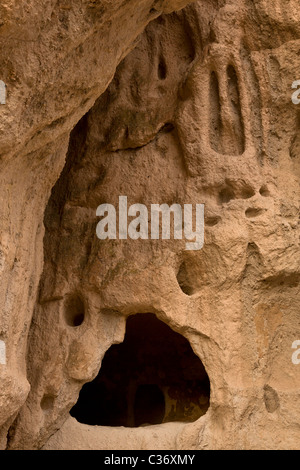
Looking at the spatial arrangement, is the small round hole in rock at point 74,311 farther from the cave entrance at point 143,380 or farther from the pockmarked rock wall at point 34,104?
the cave entrance at point 143,380

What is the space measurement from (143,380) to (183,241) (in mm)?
1190

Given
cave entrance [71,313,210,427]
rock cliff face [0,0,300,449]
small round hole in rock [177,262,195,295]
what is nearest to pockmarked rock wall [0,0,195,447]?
rock cliff face [0,0,300,449]

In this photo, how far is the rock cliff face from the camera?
2.90m

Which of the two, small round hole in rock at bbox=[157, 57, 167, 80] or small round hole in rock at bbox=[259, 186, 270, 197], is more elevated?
small round hole in rock at bbox=[157, 57, 167, 80]

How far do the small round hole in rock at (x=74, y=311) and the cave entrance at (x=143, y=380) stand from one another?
2.69ft

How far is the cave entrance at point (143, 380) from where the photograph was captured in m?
3.84

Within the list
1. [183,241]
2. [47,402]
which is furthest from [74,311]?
[183,241]

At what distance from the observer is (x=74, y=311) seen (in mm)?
3154

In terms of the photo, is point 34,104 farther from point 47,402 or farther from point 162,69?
point 47,402

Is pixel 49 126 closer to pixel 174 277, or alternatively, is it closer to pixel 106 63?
pixel 106 63

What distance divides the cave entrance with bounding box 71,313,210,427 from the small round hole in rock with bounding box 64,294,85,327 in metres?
0.82

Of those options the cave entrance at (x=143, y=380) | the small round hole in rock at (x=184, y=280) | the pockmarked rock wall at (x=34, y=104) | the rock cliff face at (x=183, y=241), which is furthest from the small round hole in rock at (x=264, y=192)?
the cave entrance at (x=143, y=380)

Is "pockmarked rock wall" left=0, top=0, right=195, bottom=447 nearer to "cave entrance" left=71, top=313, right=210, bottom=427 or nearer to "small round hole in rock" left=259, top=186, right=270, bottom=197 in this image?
"small round hole in rock" left=259, top=186, right=270, bottom=197

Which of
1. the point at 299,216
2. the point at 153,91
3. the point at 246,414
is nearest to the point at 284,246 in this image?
the point at 299,216
